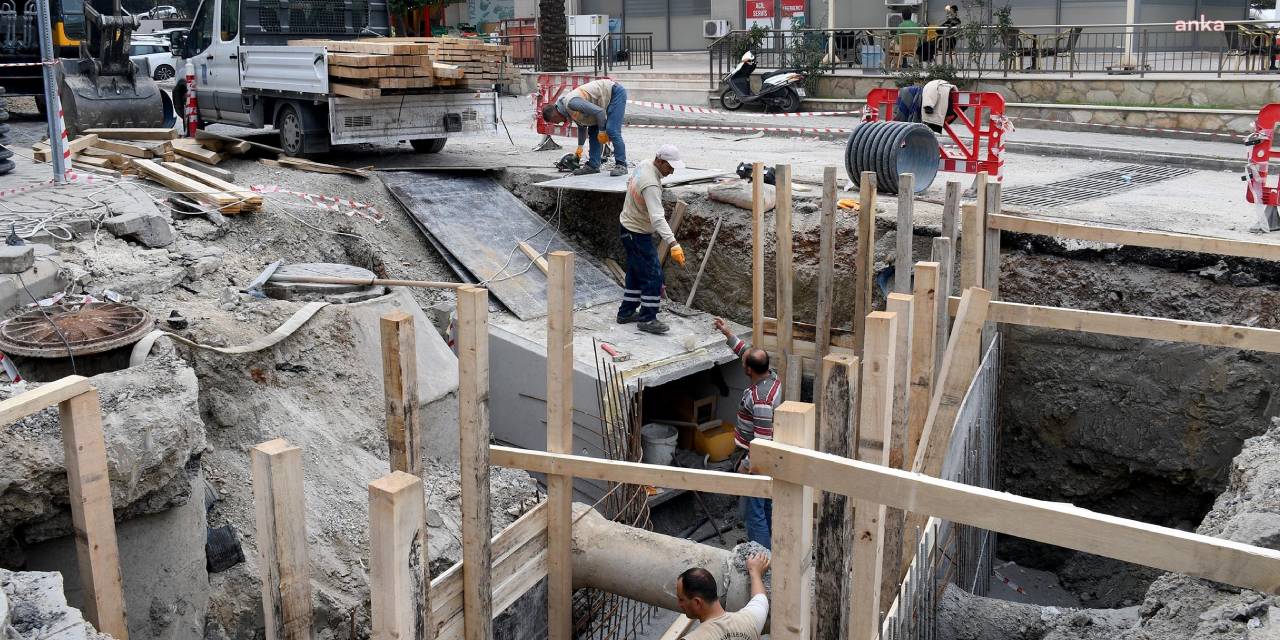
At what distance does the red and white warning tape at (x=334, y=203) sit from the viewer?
34.6 ft

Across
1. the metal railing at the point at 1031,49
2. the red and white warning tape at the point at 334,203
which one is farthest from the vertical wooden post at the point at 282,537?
the metal railing at the point at 1031,49

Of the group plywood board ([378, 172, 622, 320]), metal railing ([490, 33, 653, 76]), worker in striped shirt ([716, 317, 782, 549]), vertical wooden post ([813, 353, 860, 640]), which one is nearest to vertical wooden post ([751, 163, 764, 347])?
worker in striped shirt ([716, 317, 782, 549])

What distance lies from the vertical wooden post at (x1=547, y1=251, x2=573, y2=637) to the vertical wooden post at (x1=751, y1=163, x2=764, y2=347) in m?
4.29

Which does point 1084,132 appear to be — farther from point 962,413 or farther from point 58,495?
point 58,495

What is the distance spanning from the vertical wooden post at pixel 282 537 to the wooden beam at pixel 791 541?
1.80 metres

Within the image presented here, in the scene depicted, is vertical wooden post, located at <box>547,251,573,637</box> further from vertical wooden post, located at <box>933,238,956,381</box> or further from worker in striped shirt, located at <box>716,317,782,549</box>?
vertical wooden post, located at <box>933,238,956,381</box>

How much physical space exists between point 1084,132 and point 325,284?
11740mm

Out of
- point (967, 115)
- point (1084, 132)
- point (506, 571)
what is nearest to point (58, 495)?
point (506, 571)

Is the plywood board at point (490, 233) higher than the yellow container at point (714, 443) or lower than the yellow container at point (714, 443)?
higher

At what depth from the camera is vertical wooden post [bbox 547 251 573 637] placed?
5.05m

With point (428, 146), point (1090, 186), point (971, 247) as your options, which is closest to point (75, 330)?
point (971, 247)

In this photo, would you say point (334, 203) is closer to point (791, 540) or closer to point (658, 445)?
point (658, 445)

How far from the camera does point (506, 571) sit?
5270 mm

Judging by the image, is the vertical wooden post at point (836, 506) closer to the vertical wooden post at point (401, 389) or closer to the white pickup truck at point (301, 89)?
the vertical wooden post at point (401, 389)
